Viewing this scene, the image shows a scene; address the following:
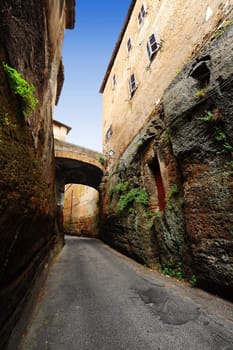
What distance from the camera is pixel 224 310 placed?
2.70 metres

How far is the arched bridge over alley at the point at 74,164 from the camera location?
12539mm

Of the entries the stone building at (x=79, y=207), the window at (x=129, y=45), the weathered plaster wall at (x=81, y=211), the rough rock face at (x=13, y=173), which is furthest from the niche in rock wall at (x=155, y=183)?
the weathered plaster wall at (x=81, y=211)

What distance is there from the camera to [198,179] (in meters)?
3.89

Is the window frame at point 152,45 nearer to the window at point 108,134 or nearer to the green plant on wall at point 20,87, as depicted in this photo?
the window at point 108,134

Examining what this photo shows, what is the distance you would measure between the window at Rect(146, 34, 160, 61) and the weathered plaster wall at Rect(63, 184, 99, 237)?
13204 millimetres

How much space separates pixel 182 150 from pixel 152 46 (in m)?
7.11

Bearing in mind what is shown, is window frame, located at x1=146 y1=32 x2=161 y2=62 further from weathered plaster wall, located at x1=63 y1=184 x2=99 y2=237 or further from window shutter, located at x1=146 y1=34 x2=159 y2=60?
weathered plaster wall, located at x1=63 y1=184 x2=99 y2=237

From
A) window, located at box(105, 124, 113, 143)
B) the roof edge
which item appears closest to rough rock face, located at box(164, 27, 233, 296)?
window, located at box(105, 124, 113, 143)

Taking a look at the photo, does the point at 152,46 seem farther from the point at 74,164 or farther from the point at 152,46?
the point at 74,164

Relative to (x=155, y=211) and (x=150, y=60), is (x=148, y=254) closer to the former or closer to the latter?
(x=155, y=211)

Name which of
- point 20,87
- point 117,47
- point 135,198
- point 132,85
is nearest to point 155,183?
point 135,198

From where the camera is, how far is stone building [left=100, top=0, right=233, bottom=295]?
11.3 ft

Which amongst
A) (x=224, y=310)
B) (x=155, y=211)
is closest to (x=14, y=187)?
(x=224, y=310)

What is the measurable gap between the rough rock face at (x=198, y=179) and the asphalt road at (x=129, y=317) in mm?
699
